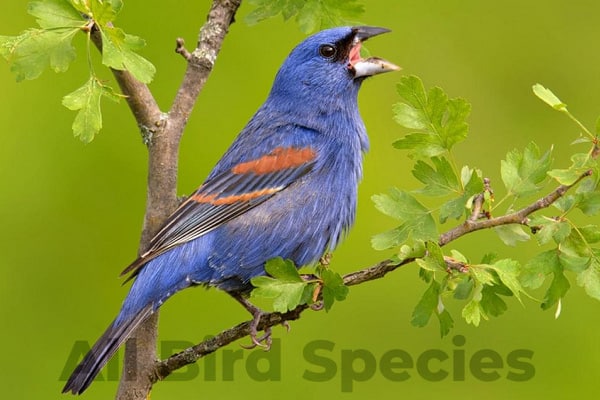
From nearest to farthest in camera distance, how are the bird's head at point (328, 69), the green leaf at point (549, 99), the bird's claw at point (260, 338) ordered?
the green leaf at point (549, 99) < the bird's claw at point (260, 338) < the bird's head at point (328, 69)

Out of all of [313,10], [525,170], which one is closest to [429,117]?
[525,170]

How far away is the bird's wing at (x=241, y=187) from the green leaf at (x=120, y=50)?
1073 mm

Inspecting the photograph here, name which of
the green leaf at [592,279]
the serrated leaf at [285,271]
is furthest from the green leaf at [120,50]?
the green leaf at [592,279]

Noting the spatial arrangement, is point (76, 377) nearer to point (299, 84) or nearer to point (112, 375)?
point (112, 375)

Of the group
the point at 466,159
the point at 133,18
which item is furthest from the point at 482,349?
the point at 133,18

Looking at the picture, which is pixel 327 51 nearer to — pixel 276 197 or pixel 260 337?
pixel 276 197

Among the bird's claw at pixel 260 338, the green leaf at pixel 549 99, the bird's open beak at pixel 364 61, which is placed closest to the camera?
the green leaf at pixel 549 99

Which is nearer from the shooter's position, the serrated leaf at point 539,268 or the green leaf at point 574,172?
the green leaf at point 574,172

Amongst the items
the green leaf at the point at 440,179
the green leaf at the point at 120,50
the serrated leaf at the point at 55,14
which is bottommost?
the green leaf at the point at 440,179

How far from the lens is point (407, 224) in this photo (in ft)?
10.2

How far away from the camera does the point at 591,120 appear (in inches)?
225

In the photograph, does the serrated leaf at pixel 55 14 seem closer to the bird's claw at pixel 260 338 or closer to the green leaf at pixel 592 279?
the bird's claw at pixel 260 338

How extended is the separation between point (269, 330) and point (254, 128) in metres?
0.96

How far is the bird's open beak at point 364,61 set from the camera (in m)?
4.46
